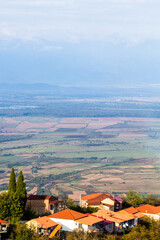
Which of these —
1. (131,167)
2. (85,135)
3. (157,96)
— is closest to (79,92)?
(157,96)

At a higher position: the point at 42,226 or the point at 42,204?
the point at 42,204

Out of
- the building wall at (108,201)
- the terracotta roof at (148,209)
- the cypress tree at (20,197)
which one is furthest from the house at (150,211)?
the cypress tree at (20,197)

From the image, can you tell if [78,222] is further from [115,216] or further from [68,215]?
[115,216]

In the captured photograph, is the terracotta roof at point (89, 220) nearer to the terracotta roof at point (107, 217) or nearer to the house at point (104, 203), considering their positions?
the terracotta roof at point (107, 217)

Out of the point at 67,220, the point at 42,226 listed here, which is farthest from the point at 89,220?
the point at 42,226

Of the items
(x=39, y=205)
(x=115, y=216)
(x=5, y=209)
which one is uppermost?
(x=5, y=209)

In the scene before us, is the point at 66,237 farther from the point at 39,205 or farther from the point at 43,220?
the point at 39,205
